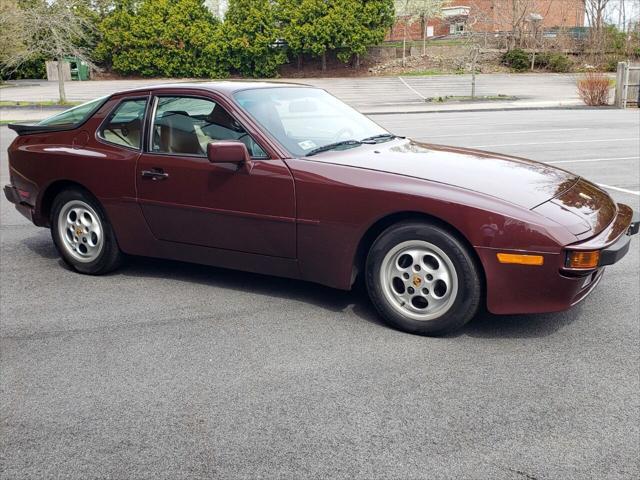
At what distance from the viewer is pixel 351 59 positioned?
5181cm

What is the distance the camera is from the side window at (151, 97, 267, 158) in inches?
187

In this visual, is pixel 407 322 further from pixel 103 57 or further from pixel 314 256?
pixel 103 57

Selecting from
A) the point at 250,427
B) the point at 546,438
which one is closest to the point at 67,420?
the point at 250,427

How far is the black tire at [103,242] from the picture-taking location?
5.36m

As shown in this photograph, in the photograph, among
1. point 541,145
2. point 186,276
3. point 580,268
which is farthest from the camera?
point 541,145

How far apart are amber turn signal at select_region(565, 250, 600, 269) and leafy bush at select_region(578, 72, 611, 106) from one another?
26.4 metres

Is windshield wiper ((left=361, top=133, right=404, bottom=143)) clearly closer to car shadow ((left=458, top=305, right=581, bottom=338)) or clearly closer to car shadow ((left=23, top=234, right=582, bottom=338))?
car shadow ((left=23, top=234, right=582, bottom=338))

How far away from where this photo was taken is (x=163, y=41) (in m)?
48.2

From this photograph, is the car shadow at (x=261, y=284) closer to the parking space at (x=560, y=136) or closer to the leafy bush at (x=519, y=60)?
the parking space at (x=560, y=136)

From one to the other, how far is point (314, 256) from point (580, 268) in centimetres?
158

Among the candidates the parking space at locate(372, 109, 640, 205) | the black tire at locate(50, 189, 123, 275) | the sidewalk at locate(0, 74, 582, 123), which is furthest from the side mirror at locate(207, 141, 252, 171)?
the sidewalk at locate(0, 74, 582, 123)

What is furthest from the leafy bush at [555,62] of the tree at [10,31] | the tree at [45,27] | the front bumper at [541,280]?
the front bumper at [541,280]

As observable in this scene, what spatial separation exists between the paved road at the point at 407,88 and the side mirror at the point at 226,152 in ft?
90.5

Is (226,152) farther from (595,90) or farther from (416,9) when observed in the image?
(416,9)
